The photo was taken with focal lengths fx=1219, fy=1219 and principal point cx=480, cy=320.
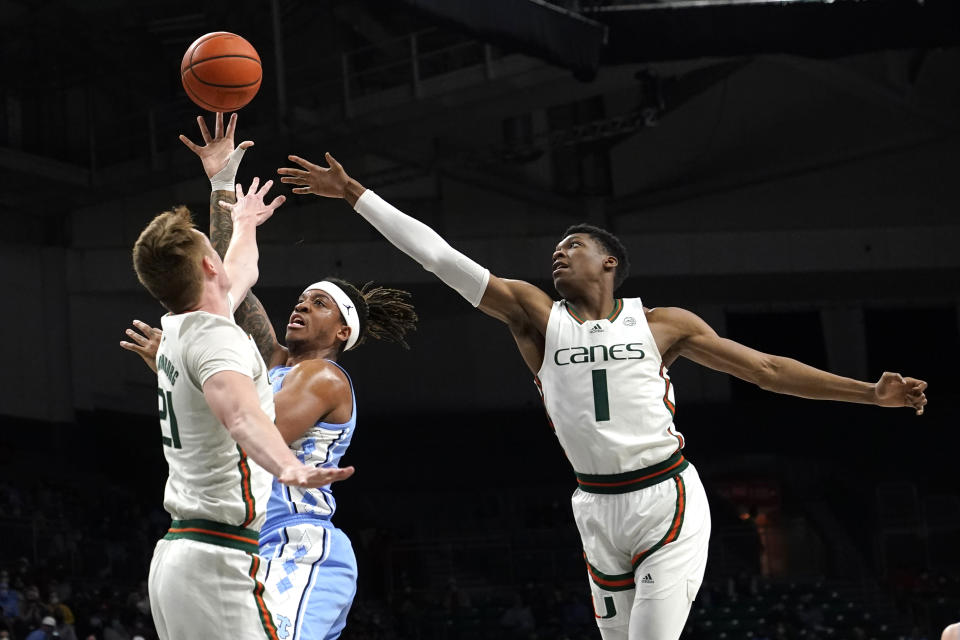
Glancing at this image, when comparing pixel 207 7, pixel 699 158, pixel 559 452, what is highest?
pixel 207 7

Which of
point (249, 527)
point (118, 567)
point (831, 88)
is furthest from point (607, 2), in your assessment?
point (249, 527)

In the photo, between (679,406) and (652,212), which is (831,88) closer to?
(652,212)

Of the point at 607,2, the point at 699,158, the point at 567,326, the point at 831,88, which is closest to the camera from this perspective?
the point at 567,326

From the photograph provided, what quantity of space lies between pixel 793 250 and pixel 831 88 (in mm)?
3252

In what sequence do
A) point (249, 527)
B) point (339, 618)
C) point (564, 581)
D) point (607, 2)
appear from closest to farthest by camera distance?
point (249, 527) < point (339, 618) < point (607, 2) < point (564, 581)

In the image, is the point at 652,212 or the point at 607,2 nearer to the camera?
the point at 607,2

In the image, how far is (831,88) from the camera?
23297 millimetres

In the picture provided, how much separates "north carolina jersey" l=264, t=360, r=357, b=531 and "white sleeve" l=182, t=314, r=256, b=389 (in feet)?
4.07

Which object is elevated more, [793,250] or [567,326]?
[793,250]

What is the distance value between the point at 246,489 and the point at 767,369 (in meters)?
2.83

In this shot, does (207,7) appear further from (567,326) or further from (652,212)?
(567,326)

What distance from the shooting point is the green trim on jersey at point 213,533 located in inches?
147

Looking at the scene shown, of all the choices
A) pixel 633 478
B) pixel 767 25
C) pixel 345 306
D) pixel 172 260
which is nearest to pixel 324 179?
pixel 345 306

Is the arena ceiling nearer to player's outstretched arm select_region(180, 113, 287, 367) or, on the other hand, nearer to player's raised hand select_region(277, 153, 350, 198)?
player's raised hand select_region(277, 153, 350, 198)
